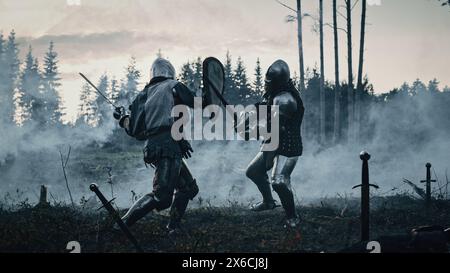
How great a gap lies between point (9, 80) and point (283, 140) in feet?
54.0

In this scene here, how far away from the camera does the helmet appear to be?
23.1ft

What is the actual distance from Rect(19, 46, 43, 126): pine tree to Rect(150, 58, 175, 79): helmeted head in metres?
13.4

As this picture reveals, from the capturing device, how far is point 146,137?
6340 mm

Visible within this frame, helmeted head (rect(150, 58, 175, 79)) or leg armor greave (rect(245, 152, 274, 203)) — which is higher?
helmeted head (rect(150, 58, 175, 79))

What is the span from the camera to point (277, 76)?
23.1 feet

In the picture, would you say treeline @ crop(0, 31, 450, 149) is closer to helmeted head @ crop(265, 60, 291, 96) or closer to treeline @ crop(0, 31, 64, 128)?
treeline @ crop(0, 31, 64, 128)

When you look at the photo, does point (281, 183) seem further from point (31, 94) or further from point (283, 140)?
point (31, 94)

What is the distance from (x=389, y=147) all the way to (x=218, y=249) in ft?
36.7

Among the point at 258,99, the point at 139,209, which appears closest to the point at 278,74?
the point at 139,209

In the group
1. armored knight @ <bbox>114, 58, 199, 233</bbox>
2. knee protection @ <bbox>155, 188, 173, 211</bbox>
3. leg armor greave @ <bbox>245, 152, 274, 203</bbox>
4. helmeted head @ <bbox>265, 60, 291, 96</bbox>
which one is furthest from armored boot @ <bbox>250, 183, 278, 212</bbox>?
knee protection @ <bbox>155, 188, 173, 211</bbox>

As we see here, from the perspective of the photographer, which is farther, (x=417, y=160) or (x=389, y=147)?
(x=389, y=147)
